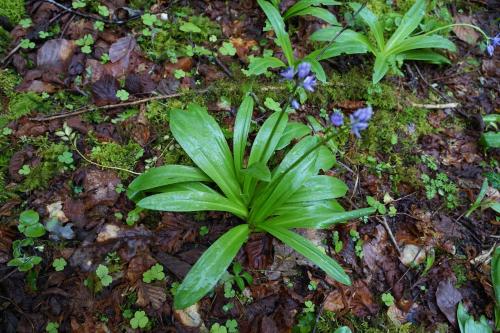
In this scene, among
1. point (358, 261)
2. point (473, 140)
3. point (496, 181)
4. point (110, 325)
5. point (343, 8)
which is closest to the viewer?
point (110, 325)

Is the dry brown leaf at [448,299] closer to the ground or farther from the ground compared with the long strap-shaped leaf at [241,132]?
closer to the ground

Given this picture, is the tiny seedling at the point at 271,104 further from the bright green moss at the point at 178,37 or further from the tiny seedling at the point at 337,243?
the tiny seedling at the point at 337,243

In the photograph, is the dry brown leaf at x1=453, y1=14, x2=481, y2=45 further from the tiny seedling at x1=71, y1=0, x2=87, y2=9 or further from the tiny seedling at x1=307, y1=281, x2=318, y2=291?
the tiny seedling at x1=71, y1=0, x2=87, y2=9

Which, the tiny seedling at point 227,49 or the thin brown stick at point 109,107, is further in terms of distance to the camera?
the tiny seedling at point 227,49

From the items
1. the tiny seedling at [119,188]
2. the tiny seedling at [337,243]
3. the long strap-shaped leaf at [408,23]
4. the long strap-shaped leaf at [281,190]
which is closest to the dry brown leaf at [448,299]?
the tiny seedling at [337,243]

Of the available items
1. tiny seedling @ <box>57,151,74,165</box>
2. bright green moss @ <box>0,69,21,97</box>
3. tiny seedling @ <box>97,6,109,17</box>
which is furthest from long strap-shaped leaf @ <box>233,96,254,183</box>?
bright green moss @ <box>0,69,21,97</box>

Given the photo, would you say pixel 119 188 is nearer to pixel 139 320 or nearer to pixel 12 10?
pixel 139 320

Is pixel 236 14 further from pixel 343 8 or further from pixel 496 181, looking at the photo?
pixel 496 181

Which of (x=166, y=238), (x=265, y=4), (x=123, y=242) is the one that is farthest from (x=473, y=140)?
(x=123, y=242)

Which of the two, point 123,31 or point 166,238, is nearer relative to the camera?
point 166,238
